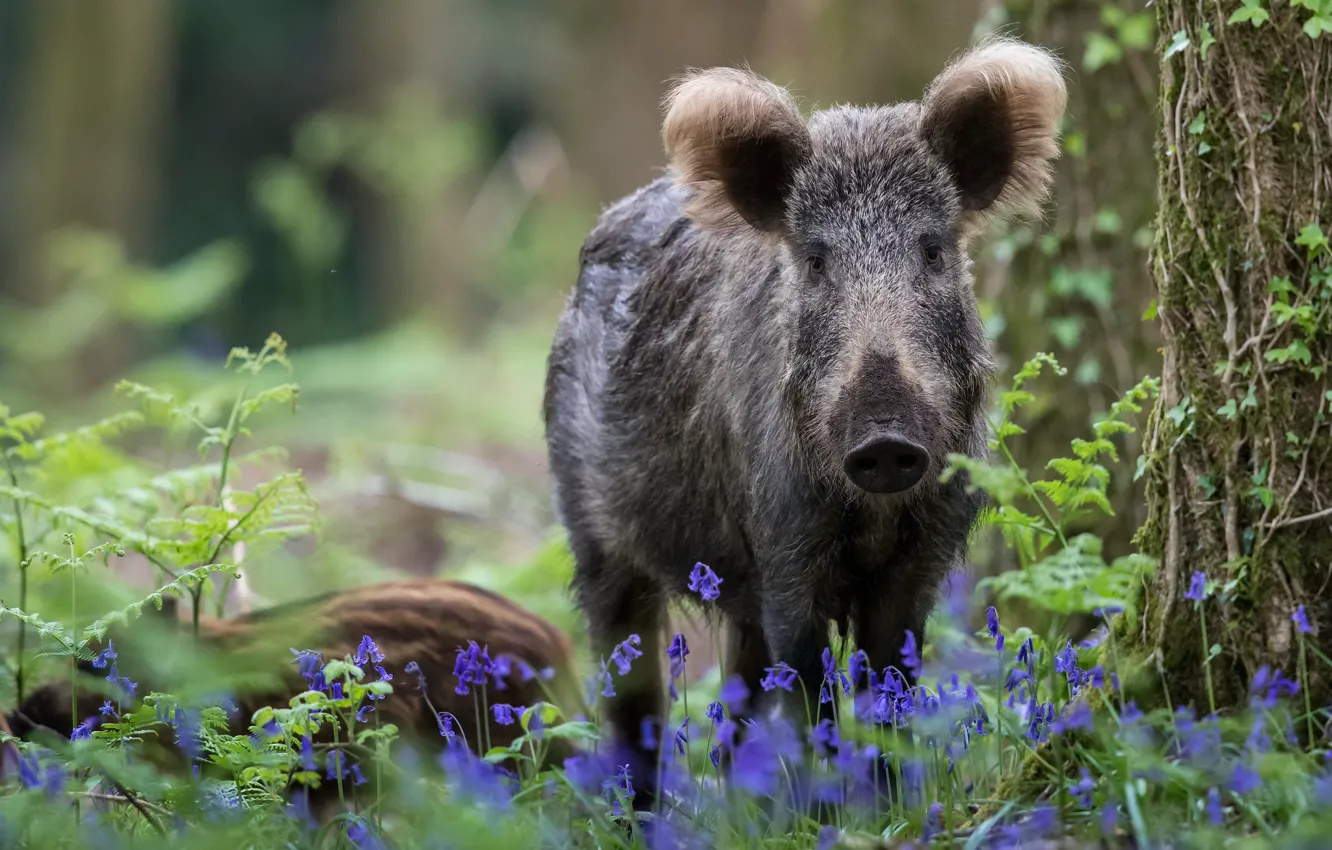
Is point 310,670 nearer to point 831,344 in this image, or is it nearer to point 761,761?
point 761,761

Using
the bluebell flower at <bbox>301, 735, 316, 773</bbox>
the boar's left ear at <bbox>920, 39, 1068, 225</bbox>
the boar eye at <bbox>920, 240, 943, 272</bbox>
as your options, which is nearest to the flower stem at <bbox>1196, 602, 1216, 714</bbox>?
the boar eye at <bbox>920, 240, 943, 272</bbox>

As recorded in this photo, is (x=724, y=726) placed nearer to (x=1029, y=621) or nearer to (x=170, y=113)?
(x=1029, y=621)

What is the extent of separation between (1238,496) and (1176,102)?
38.0 inches

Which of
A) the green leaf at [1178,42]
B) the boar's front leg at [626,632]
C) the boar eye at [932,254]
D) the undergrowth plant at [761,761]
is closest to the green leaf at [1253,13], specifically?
the green leaf at [1178,42]

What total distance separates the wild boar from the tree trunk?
68cm

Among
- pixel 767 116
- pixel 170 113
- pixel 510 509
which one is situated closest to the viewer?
pixel 767 116

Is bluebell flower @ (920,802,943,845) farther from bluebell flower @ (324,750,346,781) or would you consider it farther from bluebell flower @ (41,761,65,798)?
bluebell flower @ (41,761,65,798)

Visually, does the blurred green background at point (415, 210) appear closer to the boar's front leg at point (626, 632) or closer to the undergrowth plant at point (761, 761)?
the boar's front leg at point (626, 632)

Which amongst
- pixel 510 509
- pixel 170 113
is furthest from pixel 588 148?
pixel 170 113

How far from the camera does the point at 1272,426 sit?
3.58 metres

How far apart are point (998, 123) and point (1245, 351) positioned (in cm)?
130

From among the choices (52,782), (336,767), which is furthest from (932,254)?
(52,782)

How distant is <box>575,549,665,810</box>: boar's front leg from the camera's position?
18.6 ft

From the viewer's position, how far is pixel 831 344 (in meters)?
4.29
